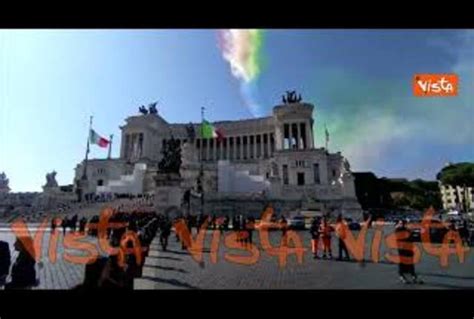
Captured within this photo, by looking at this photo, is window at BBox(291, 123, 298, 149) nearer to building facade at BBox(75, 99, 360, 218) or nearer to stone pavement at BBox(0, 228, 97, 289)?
building facade at BBox(75, 99, 360, 218)

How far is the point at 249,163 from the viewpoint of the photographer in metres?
72.7

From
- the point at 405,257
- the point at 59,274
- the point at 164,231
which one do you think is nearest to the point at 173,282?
the point at 59,274

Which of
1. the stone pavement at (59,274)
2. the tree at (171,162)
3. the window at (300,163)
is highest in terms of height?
the window at (300,163)

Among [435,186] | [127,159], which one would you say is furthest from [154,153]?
[435,186]

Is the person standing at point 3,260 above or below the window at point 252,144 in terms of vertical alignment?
below

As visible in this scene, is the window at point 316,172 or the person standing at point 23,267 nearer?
the person standing at point 23,267

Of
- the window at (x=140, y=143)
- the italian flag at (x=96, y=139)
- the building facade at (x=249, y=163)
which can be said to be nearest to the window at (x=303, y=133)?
the building facade at (x=249, y=163)

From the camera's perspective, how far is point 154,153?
7525 cm

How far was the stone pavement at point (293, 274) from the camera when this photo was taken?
320 inches

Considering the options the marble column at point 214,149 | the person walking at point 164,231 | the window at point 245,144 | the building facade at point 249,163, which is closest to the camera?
the person walking at point 164,231

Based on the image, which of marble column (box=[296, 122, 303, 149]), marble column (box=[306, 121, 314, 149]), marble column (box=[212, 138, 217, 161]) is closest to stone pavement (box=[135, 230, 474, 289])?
marble column (box=[306, 121, 314, 149])

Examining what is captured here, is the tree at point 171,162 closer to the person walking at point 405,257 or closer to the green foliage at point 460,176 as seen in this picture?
the person walking at point 405,257
